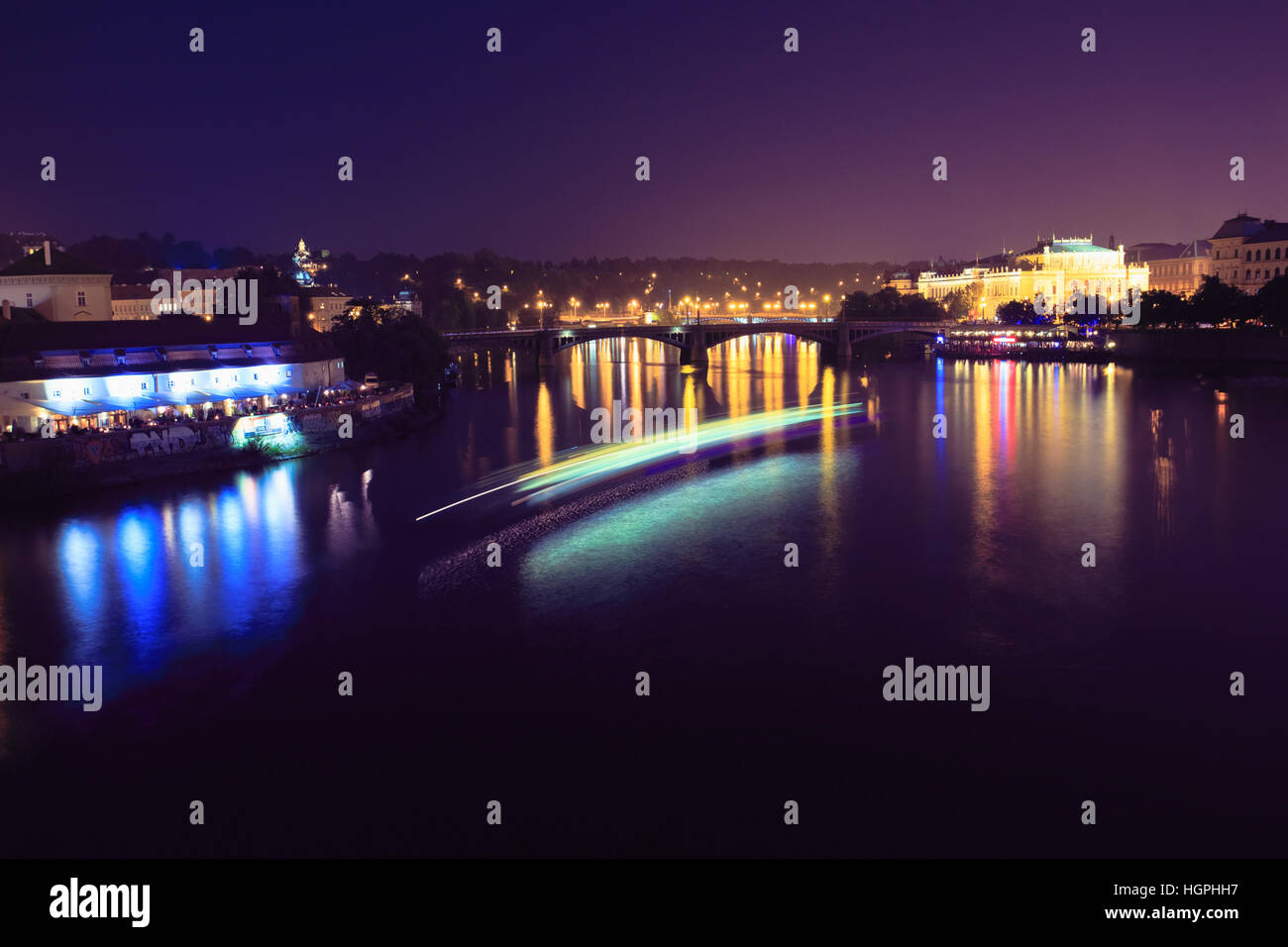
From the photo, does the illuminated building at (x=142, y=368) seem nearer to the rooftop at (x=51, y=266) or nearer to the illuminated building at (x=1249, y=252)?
the rooftop at (x=51, y=266)

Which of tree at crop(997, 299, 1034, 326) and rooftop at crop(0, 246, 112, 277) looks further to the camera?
tree at crop(997, 299, 1034, 326)

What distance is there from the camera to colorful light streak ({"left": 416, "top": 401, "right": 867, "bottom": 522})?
→ 20812 mm

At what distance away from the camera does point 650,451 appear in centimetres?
2541

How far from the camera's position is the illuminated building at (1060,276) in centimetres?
8694

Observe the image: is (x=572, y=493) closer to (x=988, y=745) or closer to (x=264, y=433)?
(x=264, y=433)

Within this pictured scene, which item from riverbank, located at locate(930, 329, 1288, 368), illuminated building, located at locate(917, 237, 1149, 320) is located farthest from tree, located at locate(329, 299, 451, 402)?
illuminated building, located at locate(917, 237, 1149, 320)

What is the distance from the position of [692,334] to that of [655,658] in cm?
4324

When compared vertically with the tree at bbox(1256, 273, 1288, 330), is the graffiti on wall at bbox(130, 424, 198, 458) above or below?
below

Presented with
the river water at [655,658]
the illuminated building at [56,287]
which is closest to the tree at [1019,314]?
the river water at [655,658]

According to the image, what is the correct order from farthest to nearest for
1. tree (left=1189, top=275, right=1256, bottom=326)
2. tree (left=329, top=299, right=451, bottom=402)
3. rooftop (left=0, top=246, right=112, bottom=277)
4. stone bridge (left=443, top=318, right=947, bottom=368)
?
stone bridge (left=443, top=318, right=947, bottom=368) < tree (left=1189, top=275, right=1256, bottom=326) < tree (left=329, top=299, right=451, bottom=402) < rooftop (left=0, top=246, right=112, bottom=277)

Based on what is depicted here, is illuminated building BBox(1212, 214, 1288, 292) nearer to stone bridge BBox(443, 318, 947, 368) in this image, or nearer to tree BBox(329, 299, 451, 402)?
stone bridge BBox(443, 318, 947, 368)

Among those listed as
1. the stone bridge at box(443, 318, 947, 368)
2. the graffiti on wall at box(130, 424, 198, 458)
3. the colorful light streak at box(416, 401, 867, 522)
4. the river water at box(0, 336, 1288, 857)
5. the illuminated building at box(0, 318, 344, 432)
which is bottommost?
the river water at box(0, 336, 1288, 857)

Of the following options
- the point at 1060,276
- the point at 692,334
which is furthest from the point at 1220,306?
the point at 1060,276

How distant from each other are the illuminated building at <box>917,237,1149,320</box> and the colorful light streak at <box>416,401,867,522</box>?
59.9 metres
